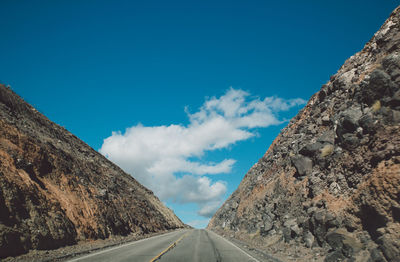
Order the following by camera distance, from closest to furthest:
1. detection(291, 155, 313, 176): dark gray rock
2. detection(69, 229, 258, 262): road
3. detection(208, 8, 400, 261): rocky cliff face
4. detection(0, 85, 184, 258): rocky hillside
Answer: detection(208, 8, 400, 261): rocky cliff face → detection(69, 229, 258, 262): road → detection(0, 85, 184, 258): rocky hillside → detection(291, 155, 313, 176): dark gray rock

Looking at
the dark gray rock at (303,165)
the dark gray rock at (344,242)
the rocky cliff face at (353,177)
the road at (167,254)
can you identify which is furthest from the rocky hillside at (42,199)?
the dark gray rock at (303,165)

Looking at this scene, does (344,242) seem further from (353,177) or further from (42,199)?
(42,199)

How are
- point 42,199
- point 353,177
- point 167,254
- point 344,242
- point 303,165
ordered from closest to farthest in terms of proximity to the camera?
point 344,242, point 353,177, point 167,254, point 42,199, point 303,165

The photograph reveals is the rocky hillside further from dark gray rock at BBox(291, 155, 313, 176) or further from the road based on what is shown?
dark gray rock at BBox(291, 155, 313, 176)

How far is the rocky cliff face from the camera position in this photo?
9086 mm

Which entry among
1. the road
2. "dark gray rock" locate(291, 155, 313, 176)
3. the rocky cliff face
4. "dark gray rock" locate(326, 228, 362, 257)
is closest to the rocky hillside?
the road

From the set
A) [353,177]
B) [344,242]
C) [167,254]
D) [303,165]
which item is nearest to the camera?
[344,242]

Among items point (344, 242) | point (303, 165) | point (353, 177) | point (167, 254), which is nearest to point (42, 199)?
point (167, 254)

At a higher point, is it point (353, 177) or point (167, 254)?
point (353, 177)

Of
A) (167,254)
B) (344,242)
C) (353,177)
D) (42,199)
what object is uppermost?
(353,177)

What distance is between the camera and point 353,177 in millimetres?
11805

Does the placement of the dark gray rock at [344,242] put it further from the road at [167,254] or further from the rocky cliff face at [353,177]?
the road at [167,254]

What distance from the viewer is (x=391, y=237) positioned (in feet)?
26.5

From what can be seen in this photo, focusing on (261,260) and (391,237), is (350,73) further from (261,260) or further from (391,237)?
(261,260)
